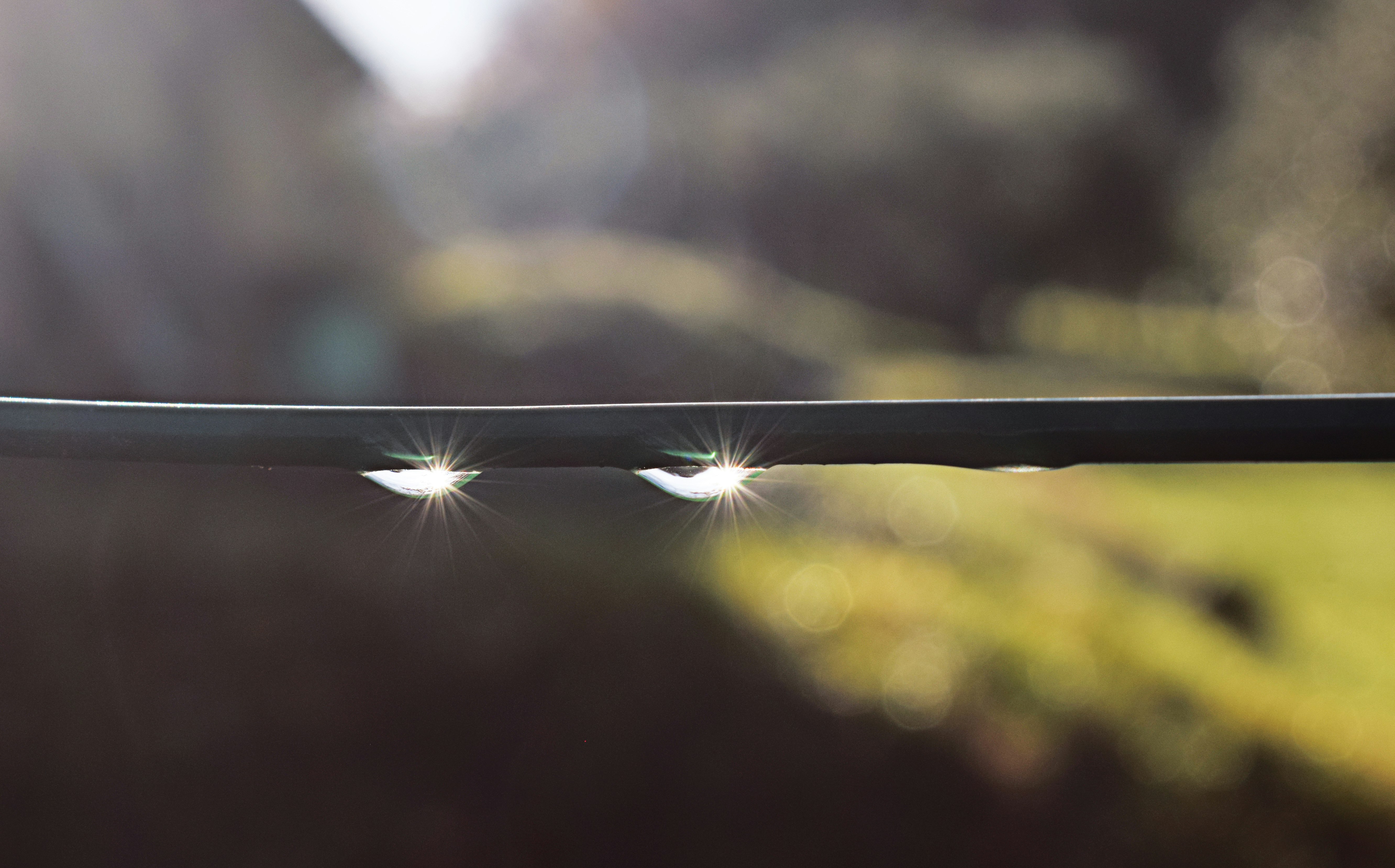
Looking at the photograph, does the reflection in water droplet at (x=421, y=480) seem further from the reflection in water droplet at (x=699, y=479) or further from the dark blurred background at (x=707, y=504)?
the dark blurred background at (x=707, y=504)

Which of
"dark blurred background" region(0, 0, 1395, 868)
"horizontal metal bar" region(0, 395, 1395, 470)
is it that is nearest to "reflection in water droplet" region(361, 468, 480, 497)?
"horizontal metal bar" region(0, 395, 1395, 470)

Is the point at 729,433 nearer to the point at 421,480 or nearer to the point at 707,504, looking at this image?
the point at 421,480

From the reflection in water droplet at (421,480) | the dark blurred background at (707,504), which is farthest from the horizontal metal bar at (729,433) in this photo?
the dark blurred background at (707,504)

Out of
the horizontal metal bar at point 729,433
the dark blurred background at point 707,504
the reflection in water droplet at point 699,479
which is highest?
the dark blurred background at point 707,504

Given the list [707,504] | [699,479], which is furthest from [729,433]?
[707,504]

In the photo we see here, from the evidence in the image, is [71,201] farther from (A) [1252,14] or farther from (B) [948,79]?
(A) [1252,14]

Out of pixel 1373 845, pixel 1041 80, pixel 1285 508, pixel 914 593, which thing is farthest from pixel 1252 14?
pixel 1373 845
